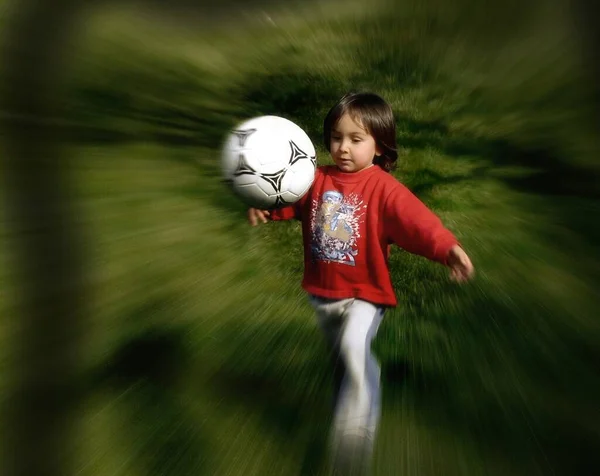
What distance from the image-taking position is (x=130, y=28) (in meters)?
5.40

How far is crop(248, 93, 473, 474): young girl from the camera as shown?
191 centimetres

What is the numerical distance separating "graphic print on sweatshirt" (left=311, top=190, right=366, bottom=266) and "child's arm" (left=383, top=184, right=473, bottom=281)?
85 millimetres

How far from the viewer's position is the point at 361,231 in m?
1.92

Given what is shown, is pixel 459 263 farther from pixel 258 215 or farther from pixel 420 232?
pixel 258 215

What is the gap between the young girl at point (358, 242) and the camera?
1.91 m

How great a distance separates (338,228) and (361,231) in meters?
0.06

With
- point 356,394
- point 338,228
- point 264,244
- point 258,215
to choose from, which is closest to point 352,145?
point 338,228

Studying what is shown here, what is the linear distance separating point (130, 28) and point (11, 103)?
133 cm

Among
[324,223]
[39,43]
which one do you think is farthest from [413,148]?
[39,43]

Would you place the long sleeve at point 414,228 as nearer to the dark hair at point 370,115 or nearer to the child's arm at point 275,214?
the dark hair at point 370,115

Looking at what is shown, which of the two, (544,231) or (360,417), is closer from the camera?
(360,417)

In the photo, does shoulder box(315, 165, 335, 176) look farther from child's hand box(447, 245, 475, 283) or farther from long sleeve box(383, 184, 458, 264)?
child's hand box(447, 245, 475, 283)

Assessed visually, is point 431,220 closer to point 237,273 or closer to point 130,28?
point 237,273

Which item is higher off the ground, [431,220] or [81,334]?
[431,220]
